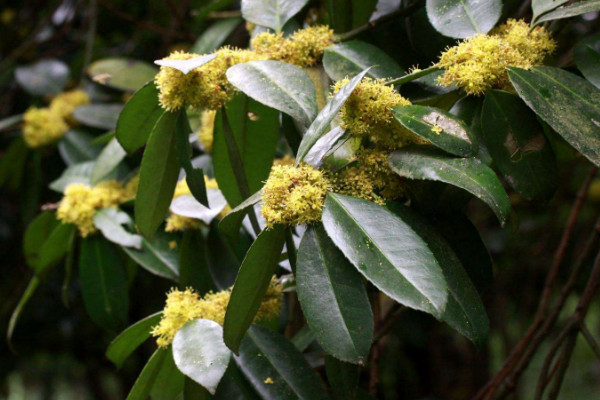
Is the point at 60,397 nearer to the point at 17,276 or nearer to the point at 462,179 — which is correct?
the point at 17,276

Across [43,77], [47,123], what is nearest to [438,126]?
[47,123]

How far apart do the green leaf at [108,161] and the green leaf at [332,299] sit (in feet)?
2.05

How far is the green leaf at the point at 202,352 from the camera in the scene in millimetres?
659

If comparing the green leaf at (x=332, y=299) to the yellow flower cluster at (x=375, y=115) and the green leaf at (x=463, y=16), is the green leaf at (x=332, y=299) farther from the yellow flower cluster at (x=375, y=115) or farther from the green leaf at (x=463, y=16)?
the green leaf at (x=463, y=16)

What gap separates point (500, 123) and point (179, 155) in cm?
44

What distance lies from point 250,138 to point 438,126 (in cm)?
35

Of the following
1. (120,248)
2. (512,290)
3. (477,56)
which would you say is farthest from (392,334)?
(477,56)

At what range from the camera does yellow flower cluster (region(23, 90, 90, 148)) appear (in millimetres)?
1494

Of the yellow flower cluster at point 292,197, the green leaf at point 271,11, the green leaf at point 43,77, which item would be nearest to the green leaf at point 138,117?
the green leaf at point 271,11

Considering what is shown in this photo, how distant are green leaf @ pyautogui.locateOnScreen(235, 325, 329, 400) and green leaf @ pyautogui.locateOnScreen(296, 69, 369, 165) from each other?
A: 0.29m

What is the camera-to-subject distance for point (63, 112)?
154 centimetres

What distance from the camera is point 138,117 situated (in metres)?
0.92

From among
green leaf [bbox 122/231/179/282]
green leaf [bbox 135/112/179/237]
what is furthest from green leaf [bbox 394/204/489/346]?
green leaf [bbox 122/231/179/282]

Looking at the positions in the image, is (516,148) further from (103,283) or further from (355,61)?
(103,283)
